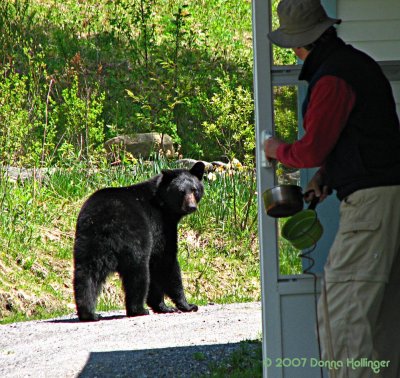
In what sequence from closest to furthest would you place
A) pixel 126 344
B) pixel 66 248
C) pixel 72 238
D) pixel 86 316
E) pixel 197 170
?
pixel 126 344, pixel 86 316, pixel 197 170, pixel 66 248, pixel 72 238

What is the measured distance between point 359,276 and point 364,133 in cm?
61

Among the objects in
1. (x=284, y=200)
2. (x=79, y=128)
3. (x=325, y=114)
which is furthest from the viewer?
(x=79, y=128)

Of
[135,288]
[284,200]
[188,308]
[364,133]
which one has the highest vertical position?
[364,133]

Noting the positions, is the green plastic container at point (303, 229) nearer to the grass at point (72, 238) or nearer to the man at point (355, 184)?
the man at point (355, 184)

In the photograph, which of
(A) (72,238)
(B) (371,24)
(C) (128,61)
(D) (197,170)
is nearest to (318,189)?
(B) (371,24)

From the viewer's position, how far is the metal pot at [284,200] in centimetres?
458

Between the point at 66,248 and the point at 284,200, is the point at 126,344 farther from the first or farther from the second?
the point at 66,248

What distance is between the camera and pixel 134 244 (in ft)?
30.5

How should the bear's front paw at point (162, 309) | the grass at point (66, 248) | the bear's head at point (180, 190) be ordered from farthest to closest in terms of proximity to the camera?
the grass at point (66, 248) → the bear's head at point (180, 190) → the bear's front paw at point (162, 309)

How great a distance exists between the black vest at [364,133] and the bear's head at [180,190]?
19.0ft

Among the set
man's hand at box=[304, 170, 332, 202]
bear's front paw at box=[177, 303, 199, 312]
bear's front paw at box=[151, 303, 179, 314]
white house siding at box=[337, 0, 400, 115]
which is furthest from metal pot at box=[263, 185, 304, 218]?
bear's front paw at box=[151, 303, 179, 314]

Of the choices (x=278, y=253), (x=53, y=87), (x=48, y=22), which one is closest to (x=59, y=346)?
(x=278, y=253)

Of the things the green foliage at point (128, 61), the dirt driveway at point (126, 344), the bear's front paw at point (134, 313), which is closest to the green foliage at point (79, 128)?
the green foliage at point (128, 61)

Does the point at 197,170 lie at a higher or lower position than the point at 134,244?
higher
